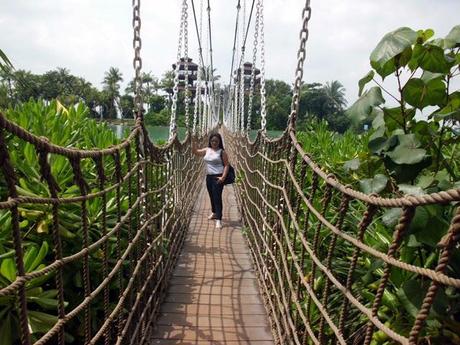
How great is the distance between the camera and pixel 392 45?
117 centimetres

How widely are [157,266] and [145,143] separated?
0.71 m

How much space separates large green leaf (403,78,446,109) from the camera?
125cm

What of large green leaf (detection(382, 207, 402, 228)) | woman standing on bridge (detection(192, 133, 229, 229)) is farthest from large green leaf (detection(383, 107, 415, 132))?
woman standing on bridge (detection(192, 133, 229, 229))

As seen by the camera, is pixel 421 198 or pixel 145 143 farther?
pixel 145 143

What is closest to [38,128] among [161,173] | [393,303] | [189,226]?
[161,173]

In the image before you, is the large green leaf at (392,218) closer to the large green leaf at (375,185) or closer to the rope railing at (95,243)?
the large green leaf at (375,185)

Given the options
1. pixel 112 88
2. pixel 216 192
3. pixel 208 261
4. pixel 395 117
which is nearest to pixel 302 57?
pixel 395 117

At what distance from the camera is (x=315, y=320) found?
1888 mm

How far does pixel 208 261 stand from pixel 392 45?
7.79ft

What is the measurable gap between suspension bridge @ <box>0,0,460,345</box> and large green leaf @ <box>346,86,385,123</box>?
198 millimetres

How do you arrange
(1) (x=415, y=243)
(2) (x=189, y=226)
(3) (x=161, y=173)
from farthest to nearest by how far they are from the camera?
(2) (x=189, y=226) < (3) (x=161, y=173) < (1) (x=415, y=243)

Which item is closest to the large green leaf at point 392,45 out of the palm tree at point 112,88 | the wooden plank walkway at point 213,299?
the wooden plank walkway at point 213,299

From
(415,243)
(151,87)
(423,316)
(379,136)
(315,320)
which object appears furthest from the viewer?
(151,87)

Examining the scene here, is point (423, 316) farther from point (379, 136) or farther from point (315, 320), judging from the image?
point (315, 320)
